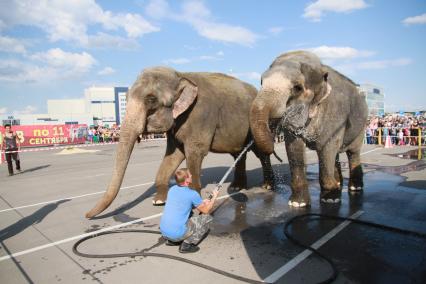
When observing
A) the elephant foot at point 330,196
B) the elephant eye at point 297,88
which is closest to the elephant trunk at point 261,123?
the elephant eye at point 297,88

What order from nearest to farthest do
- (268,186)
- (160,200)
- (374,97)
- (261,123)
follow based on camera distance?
(261,123)
(160,200)
(268,186)
(374,97)

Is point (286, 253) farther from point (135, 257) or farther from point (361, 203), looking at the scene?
point (361, 203)

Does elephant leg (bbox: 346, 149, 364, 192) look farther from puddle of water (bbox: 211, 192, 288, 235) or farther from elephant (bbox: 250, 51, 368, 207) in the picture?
puddle of water (bbox: 211, 192, 288, 235)

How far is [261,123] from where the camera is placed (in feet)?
16.8

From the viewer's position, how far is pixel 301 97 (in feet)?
18.7

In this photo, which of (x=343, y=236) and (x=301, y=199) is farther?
(x=301, y=199)

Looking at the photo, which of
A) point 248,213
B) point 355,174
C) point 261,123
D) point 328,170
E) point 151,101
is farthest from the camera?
point 355,174

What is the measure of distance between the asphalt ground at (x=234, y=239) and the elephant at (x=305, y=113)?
0.72m

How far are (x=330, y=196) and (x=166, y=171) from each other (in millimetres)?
3293

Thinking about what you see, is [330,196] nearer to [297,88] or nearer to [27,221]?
[297,88]

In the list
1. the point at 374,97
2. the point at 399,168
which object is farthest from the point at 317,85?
the point at 374,97

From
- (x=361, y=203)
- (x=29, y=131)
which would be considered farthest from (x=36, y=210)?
(x=29, y=131)

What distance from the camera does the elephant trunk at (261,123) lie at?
16.8 ft

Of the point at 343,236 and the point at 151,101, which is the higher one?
the point at 151,101
